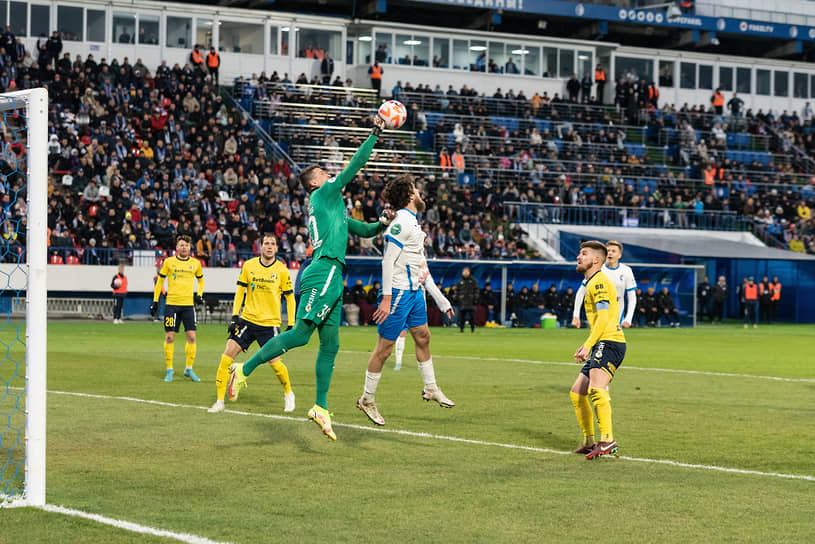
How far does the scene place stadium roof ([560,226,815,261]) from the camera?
46219 mm

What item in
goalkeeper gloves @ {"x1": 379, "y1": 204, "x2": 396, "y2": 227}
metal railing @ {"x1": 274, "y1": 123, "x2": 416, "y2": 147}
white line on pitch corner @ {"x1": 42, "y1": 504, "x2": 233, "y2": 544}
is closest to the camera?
Result: white line on pitch corner @ {"x1": 42, "y1": 504, "x2": 233, "y2": 544}

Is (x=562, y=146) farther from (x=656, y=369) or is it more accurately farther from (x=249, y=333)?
(x=249, y=333)

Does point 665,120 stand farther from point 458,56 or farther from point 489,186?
point 489,186

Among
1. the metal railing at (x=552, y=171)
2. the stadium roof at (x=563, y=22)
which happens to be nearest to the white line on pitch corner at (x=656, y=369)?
the metal railing at (x=552, y=171)

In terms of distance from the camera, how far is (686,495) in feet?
27.3

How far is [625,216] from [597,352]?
40.9m

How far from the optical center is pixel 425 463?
9.65 meters

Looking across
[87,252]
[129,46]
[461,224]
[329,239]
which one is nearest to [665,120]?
[461,224]

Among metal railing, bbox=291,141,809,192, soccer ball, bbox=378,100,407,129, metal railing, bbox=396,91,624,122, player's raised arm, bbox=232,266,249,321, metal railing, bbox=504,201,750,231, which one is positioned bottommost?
player's raised arm, bbox=232,266,249,321

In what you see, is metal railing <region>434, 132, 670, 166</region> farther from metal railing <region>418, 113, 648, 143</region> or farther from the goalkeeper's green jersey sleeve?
the goalkeeper's green jersey sleeve

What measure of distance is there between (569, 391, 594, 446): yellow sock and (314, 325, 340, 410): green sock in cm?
225

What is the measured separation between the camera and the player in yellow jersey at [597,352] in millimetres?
10266

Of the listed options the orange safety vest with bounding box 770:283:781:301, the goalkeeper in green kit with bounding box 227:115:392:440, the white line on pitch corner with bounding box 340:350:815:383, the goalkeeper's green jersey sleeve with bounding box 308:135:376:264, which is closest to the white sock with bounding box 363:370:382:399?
the goalkeeper in green kit with bounding box 227:115:392:440

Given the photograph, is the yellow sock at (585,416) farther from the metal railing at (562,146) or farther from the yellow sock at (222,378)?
the metal railing at (562,146)
